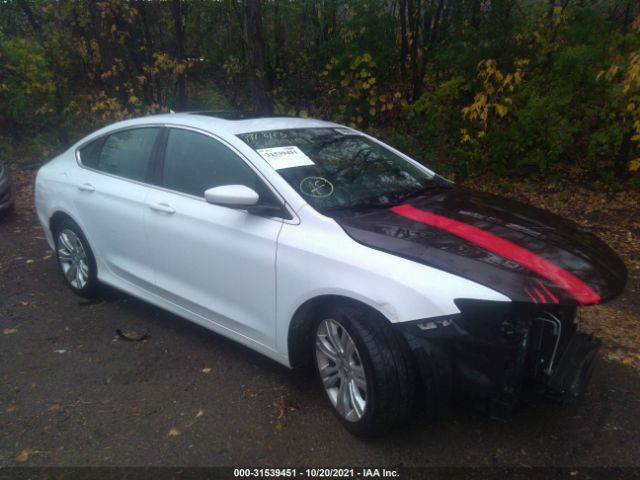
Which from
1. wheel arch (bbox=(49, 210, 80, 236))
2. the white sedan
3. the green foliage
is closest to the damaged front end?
the white sedan

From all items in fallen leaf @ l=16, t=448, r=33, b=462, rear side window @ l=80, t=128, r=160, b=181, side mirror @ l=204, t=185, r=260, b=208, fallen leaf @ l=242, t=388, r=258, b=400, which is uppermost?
side mirror @ l=204, t=185, r=260, b=208

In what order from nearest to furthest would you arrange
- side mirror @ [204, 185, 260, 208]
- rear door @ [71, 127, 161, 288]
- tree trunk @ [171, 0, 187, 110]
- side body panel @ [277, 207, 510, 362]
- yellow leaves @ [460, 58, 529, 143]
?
side body panel @ [277, 207, 510, 362] < side mirror @ [204, 185, 260, 208] < rear door @ [71, 127, 161, 288] < yellow leaves @ [460, 58, 529, 143] < tree trunk @ [171, 0, 187, 110]

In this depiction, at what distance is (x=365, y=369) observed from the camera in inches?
111

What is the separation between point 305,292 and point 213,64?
8.06 metres

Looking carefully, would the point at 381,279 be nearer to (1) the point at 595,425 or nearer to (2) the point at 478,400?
(2) the point at 478,400

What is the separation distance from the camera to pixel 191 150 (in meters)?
3.89

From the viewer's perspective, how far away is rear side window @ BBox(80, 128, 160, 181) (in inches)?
166

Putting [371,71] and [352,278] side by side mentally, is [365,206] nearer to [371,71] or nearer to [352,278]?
[352,278]

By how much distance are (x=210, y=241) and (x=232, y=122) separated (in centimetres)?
96

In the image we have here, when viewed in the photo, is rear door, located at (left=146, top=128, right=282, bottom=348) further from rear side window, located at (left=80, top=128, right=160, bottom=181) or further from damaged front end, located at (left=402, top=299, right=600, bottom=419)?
damaged front end, located at (left=402, top=299, right=600, bottom=419)

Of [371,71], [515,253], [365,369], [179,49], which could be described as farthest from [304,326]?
[179,49]

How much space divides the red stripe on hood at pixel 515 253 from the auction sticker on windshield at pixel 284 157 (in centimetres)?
74

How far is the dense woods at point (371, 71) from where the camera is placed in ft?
24.6

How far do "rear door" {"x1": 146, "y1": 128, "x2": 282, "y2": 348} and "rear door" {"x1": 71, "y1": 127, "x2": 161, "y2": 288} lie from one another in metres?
0.18
